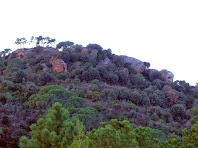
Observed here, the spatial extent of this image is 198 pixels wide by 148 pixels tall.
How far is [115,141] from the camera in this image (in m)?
6.79

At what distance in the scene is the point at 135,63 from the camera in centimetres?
3422

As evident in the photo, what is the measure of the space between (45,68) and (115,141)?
20534 millimetres

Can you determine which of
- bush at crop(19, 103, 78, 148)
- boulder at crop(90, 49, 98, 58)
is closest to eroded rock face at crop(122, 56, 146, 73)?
boulder at crop(90, 49, 98, 58)

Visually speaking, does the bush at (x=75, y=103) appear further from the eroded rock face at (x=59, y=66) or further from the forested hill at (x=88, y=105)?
the eroded rock face at (x=59, y=66)

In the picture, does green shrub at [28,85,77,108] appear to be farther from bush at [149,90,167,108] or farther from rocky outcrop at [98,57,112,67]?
rocky outcrop at [98,57,112,67]

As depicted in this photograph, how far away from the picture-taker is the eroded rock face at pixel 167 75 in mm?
A: 32750

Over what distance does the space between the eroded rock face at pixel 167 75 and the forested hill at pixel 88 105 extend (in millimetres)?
149

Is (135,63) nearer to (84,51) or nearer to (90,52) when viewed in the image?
(90,52)

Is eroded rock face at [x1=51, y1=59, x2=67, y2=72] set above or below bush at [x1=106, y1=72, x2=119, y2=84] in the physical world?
above

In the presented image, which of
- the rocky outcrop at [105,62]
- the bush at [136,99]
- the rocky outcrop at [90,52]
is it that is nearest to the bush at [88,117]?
the bush at [136,99]

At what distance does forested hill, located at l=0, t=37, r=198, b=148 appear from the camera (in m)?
7.29

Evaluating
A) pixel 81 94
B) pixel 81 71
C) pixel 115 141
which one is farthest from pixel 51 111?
pixel 81 71

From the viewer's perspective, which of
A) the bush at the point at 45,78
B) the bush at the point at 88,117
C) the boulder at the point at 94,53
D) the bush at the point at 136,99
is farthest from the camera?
the boulder at the point at 94,53

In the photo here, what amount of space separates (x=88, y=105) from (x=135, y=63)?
19670 mm
